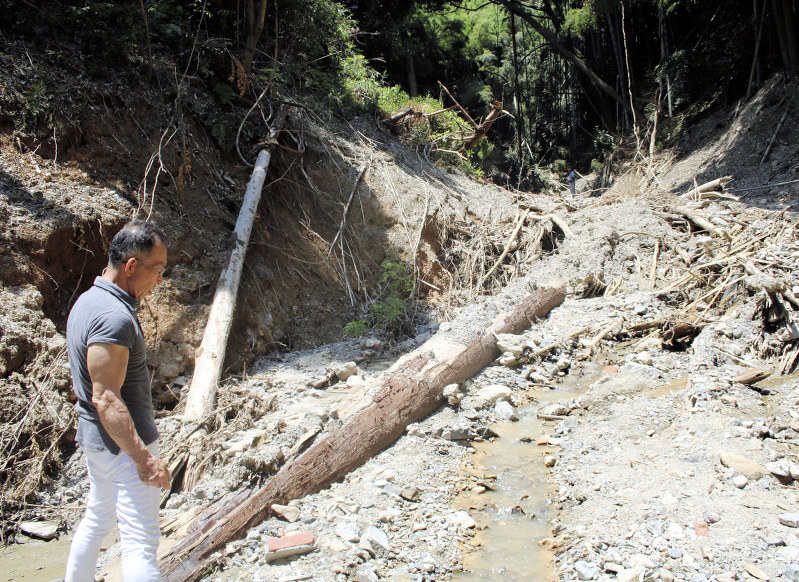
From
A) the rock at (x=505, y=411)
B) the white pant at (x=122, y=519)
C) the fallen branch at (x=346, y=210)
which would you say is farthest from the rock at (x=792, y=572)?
the fallen branch at (x=346, y=210)

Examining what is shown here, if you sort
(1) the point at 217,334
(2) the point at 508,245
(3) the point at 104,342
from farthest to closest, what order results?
(2) the point at 508,245, (1) the point at 217,334, (3) the point at 104,342

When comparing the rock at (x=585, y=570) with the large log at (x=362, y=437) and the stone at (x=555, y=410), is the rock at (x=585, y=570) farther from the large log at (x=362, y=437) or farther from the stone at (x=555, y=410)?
the stone at (x=555, y=410)

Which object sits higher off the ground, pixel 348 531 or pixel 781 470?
pixel 348 531

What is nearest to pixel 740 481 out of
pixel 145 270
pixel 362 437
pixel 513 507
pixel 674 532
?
pixel 674 532

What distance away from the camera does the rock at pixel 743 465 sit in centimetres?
271

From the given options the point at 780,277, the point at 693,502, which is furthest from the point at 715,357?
the point at 693,502

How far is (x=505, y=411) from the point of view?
13.5 feet

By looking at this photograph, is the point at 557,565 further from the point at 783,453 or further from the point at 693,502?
the point at 783,453

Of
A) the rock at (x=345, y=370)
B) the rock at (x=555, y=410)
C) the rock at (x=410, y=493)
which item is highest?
the rock at (x=345, y=370)

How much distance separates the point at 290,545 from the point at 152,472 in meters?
0.89

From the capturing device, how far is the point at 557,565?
7.97ft

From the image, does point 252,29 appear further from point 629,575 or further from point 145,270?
point 629,575

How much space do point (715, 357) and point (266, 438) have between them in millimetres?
3918

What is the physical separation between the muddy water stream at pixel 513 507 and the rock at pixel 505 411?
0.18 ft
